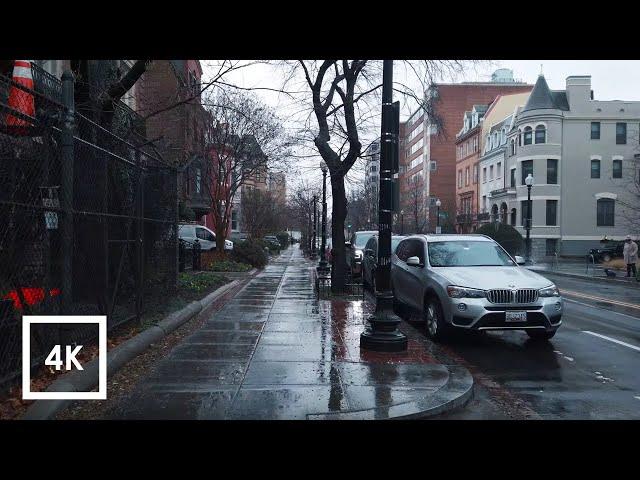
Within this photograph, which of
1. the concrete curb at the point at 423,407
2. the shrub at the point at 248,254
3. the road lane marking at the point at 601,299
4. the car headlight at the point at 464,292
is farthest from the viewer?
the shrub at the point at 248,254

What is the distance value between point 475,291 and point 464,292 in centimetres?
16

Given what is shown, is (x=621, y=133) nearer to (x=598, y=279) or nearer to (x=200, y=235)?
(x=598, y=279)

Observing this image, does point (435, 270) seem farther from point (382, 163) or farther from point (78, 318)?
point (78, 318)

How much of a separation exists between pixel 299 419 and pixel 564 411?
9.04 ft

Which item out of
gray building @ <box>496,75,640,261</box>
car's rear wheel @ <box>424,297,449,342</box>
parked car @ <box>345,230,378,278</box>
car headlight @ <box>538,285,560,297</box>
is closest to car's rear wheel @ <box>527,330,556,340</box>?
car headlight @ <box>538,285,560,297</box>

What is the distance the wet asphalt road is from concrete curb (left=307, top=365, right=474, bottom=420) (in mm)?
154

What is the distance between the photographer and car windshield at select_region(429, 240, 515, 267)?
35.9 feet

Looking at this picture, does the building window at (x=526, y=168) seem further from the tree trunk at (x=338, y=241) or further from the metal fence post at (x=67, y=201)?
the metal fence post at (x=67, y=201)

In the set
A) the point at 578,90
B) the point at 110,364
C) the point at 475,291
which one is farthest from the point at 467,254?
the point at 578,90

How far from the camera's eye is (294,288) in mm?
17766

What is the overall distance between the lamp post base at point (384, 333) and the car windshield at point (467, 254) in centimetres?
240

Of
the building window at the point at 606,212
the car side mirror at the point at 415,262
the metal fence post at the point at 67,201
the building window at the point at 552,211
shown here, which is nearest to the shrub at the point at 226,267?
the car side mirror at the point at 415,262

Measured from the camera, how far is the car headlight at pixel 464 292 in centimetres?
939

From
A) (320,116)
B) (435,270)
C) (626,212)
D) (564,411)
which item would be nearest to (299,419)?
(564,411)
